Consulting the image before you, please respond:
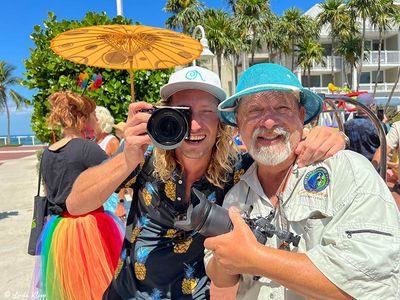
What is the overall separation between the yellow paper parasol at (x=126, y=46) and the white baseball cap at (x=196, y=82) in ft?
1.65

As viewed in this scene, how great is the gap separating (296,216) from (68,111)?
2332mm

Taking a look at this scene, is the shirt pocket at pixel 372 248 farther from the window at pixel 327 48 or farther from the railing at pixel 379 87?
the window at pixel 327 48

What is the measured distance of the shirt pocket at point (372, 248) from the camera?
1.07 m

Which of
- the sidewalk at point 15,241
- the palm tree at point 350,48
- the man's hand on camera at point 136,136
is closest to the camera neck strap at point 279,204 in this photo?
the man's hand on camera at point 136,136

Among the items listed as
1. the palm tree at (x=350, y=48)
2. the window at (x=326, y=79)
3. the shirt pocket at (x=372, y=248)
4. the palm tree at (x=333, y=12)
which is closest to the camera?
the shirt pocket at (x=372, y=248)

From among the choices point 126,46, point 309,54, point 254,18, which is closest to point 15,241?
point 126,46

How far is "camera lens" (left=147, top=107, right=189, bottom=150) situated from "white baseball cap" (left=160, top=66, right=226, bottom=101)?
27 centimetres

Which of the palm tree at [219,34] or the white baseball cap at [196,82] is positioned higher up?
the palm tree at [219,34]

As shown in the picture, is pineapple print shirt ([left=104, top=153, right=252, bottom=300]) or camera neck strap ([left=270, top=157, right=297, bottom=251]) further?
pineapple print shirt ([left=104, top=153, right=252, bottom=300])

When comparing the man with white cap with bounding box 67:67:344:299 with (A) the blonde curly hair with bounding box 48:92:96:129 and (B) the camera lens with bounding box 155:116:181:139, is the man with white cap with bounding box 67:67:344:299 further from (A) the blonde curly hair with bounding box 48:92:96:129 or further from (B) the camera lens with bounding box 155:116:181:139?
(A) the blonde curly hair with bounding box 48:92:96:129

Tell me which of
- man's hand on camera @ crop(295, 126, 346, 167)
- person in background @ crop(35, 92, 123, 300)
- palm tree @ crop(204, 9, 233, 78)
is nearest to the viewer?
man's hand on camera @ crop(295, 126, 346, 167)

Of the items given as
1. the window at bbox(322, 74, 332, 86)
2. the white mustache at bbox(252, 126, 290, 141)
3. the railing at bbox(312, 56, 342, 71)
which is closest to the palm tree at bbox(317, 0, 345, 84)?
the railing at bbox(312, 56, 342, 71)

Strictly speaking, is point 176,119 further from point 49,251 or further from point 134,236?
point 49,251

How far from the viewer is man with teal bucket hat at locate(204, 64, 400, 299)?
42.8 inches
